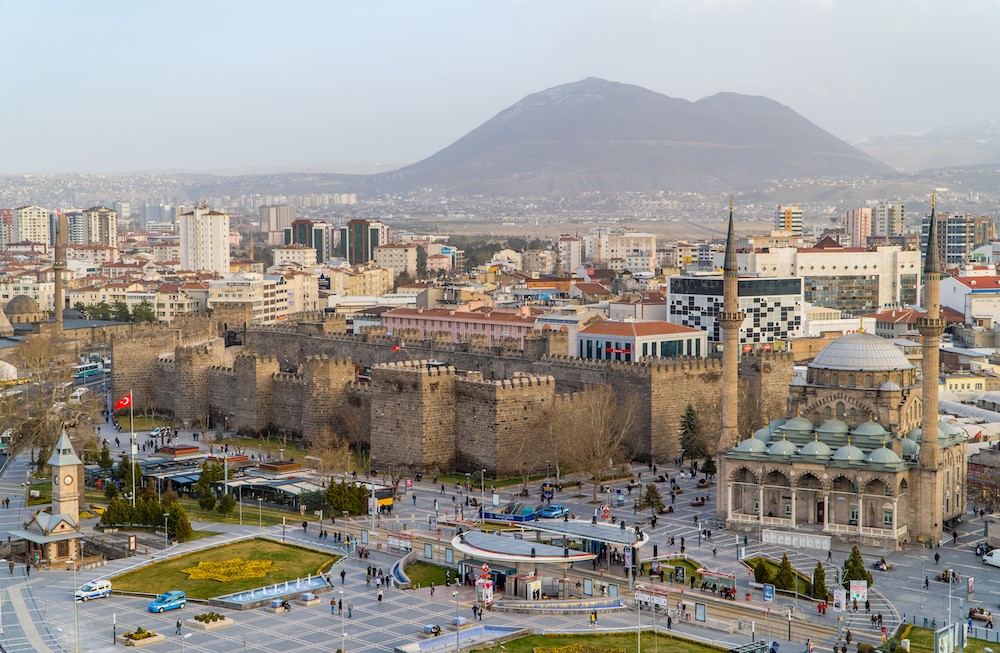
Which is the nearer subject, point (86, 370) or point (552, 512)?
point (552, 512)

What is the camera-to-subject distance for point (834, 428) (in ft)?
149

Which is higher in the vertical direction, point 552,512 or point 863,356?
point 863,356

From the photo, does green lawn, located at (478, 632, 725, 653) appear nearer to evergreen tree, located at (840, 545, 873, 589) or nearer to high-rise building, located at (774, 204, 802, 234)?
evergreen tree, located at (840, 545, 873, 589)

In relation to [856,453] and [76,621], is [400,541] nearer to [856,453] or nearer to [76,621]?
[76,621]

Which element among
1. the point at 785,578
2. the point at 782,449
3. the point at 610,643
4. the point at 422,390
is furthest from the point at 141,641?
the point at 782,449

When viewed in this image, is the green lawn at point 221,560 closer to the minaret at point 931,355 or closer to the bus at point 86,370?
the minaret at point 931,355

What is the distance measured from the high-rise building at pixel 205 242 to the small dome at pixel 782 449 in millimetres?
126020

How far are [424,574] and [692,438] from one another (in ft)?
56.5

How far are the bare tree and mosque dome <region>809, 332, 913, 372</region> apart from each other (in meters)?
8.00

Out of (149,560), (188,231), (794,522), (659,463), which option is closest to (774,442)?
(794,522)

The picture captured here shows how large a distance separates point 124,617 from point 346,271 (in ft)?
357

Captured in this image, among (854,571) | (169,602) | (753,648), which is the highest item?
(854,571)

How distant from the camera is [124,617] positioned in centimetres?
3553

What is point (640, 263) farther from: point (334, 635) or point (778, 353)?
point (334, 635)
